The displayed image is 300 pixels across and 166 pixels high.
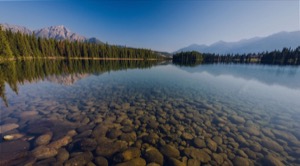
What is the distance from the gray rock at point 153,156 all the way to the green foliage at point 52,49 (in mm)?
77260

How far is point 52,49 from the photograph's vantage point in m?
92.8

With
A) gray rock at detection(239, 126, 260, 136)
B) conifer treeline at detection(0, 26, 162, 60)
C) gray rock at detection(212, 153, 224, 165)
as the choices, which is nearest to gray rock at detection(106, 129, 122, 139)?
gray rock at detection(212, 153, 224, 165)

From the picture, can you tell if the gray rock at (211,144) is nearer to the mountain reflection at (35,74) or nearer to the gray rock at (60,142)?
the gray rock at (60,142)

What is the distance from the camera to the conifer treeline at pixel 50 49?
6357cm

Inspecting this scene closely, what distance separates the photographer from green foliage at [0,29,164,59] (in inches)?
2517

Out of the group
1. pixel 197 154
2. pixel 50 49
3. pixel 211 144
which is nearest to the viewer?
pixel 197 154

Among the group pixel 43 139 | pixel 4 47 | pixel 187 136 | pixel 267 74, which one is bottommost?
pixel 187 136

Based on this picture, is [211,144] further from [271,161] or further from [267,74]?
[267,74]

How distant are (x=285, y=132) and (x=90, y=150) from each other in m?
14.3

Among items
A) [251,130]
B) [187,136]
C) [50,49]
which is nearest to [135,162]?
[187,136]

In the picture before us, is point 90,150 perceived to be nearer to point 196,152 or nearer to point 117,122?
point 117,122

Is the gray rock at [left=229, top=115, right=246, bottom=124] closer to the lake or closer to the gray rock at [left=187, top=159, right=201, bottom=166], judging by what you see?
the lake

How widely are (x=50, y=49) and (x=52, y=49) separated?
2062mm

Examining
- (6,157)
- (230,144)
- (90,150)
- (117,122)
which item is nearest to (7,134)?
(6,157)
